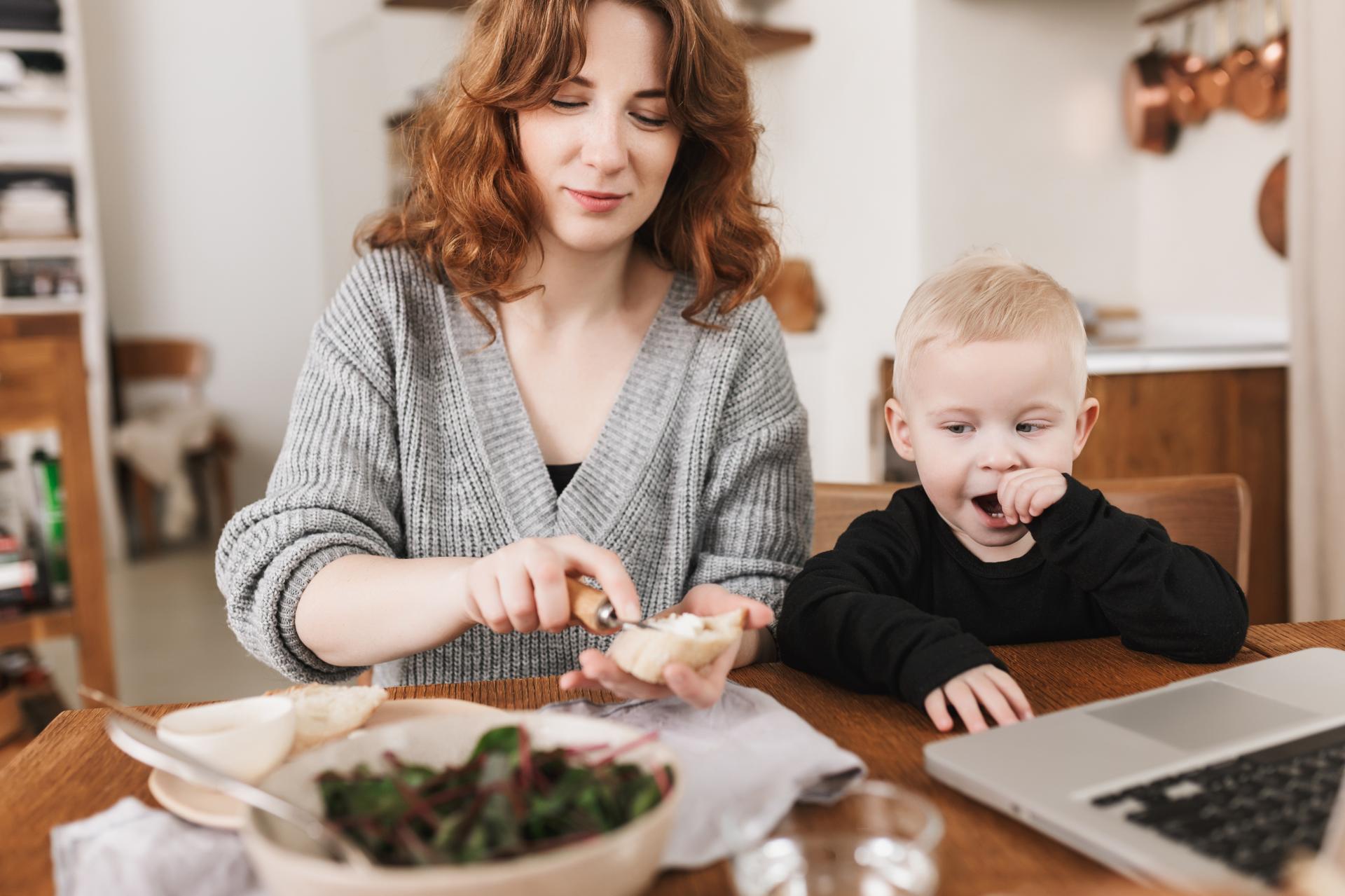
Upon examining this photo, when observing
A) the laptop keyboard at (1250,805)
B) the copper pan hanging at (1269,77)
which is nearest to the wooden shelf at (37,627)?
the laptop keyboard at (1250,805)

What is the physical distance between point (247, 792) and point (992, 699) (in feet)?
1.66

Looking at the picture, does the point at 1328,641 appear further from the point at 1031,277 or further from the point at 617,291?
the point at 617,291

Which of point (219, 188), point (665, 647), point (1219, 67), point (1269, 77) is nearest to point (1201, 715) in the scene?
point (665, 647)

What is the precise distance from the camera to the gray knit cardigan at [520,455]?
1207 mm

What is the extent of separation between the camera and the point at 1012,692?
31.9 inches

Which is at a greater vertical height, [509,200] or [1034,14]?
[1034,14]

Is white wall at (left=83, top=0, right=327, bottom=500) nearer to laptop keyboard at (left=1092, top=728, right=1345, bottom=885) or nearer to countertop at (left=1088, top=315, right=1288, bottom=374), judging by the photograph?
countertop at (left=1088, top=315, right=1288, bottom=374)

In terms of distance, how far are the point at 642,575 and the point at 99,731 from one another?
0.60m

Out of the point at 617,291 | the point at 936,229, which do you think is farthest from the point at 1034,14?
the point at 617,291

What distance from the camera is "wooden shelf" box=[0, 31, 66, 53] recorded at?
15.4 feet

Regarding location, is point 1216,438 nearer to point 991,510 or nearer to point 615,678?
point 991,510

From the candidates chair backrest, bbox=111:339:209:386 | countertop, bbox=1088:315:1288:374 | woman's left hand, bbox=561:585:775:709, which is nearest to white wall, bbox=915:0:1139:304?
countertop, bbox=1088:315:1288:374

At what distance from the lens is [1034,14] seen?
10.3ft

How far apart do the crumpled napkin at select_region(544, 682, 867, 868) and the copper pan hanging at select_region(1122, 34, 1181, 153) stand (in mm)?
2849
